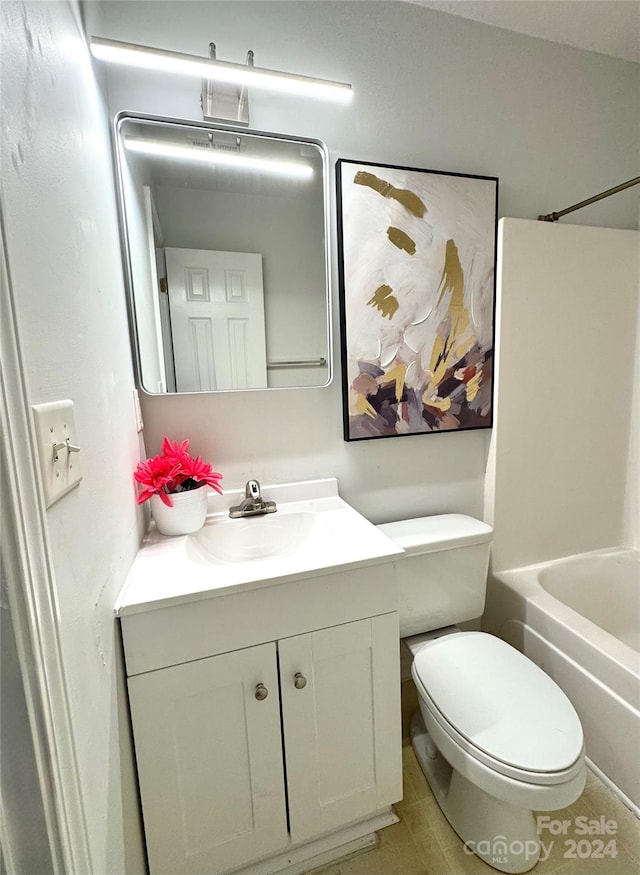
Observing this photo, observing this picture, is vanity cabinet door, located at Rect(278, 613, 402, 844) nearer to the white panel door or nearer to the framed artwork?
the framed artwork

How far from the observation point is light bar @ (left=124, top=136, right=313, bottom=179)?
112 centimetres

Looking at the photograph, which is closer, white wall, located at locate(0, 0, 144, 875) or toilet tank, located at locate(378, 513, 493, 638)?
white wall, located at locate(0, 0, 144, 875)

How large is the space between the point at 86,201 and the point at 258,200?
1.92 ft

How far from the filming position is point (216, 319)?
122 cm

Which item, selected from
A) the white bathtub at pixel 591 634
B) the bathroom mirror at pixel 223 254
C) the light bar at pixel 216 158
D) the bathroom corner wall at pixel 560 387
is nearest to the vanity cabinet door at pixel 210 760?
the bathroom mirror at pixel 223 254

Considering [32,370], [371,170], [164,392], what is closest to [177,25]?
[371,170]

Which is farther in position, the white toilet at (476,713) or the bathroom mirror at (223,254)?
the bathroom mirror at (223,254)

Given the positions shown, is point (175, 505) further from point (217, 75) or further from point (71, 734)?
point (217, 75)

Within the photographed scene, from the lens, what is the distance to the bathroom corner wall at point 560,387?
1494mm

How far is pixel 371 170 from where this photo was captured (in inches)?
50.1

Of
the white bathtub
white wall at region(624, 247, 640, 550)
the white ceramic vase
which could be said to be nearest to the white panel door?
the white ceramic vase

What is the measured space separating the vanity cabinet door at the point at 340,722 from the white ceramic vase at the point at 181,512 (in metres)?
0.42

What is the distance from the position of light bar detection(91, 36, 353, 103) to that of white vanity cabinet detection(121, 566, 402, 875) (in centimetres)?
129

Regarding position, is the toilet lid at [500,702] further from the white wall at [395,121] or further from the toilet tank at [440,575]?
the white wall at [395,121]
